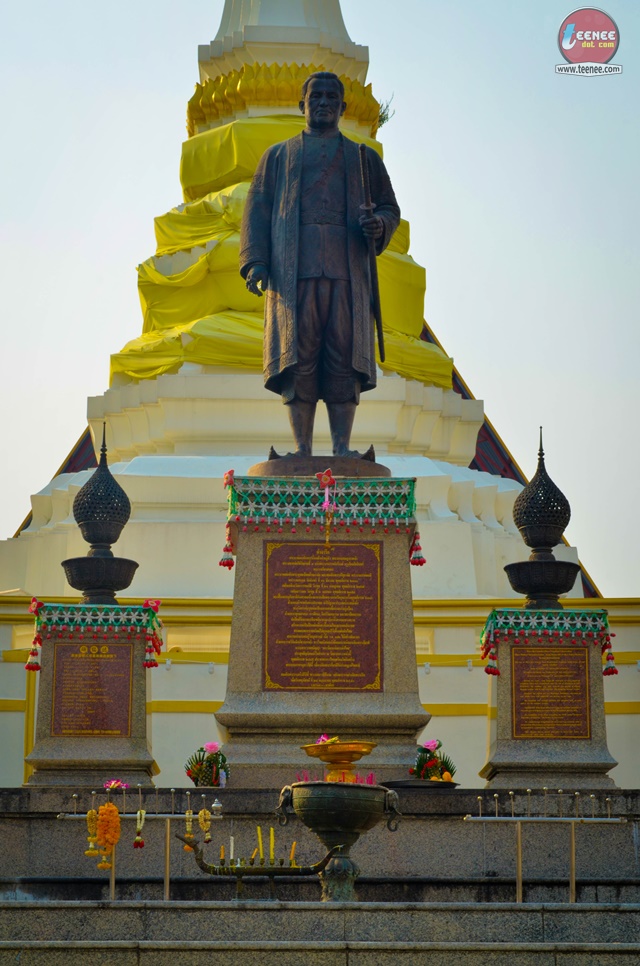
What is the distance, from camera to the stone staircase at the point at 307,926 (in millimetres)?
8992

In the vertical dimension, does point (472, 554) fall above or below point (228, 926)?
above

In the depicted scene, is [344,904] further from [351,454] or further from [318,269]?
[318,269]

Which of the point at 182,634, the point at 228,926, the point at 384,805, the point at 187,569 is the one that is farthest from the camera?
the point at 187,569

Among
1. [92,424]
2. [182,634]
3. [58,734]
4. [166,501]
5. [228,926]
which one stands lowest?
[228,926]

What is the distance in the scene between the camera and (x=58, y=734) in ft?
46.9

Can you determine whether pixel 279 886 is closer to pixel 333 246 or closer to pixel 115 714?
pixel 115 714

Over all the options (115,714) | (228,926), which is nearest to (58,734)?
(115,714)

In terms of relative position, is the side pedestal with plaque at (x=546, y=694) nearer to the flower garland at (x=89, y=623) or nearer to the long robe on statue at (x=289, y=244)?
the long robe on statue at (x=289, y=244)

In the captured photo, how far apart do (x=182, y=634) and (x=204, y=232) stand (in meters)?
7.81

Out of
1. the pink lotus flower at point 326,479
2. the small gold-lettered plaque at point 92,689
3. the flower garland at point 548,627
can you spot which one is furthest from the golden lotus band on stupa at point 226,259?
the pink lotus flower at point 326,479

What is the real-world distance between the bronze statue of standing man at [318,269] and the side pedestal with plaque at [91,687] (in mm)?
1848

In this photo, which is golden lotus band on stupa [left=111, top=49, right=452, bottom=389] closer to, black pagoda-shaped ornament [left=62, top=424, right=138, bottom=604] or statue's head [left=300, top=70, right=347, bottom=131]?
black pagoda-shaped ornament [left=62, top=424, right=138, bottom=604]

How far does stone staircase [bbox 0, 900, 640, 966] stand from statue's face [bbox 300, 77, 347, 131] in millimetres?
7034

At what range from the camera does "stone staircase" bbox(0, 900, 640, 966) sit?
29.5ft
